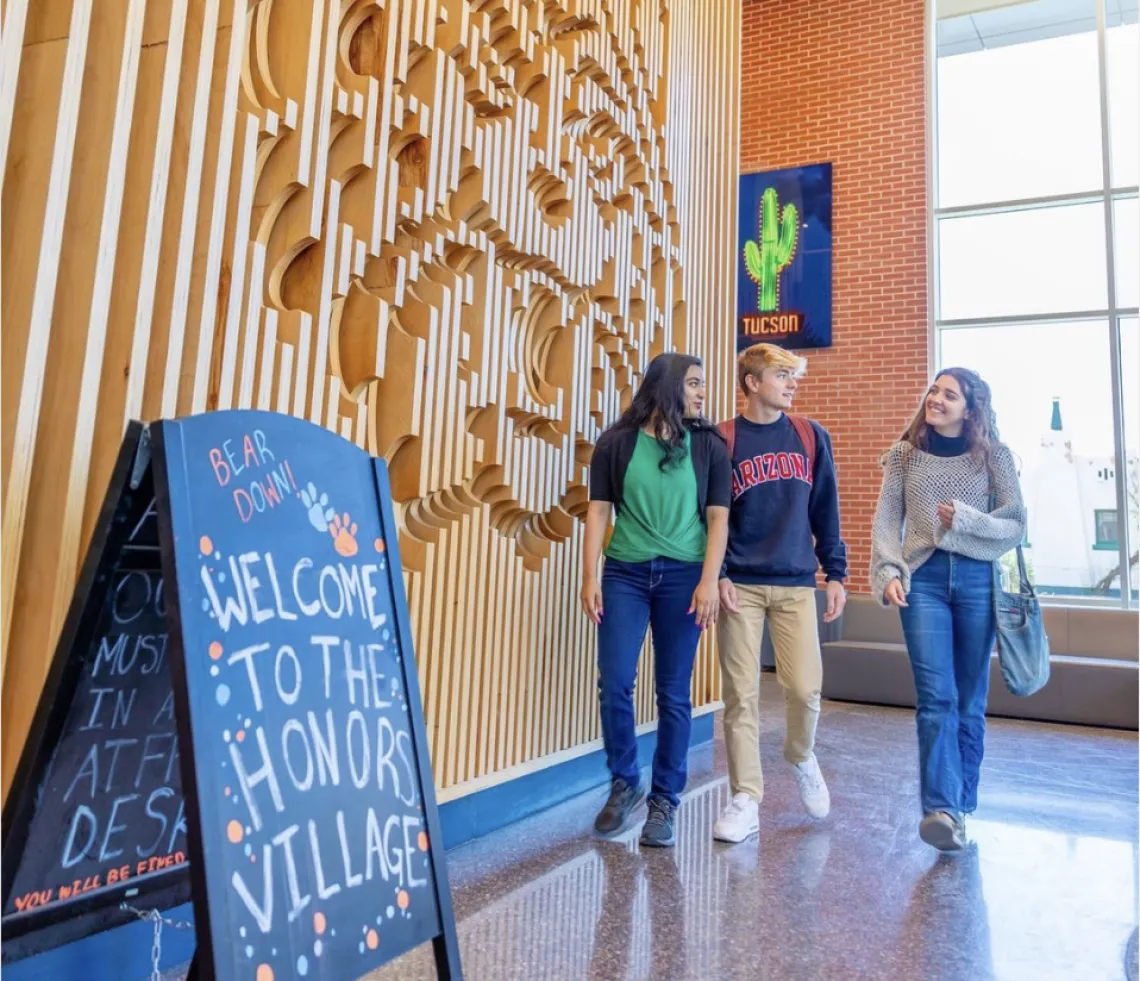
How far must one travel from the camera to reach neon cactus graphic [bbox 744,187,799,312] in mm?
8453

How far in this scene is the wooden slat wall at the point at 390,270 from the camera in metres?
1.80

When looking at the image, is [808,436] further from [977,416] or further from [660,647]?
[660,647]

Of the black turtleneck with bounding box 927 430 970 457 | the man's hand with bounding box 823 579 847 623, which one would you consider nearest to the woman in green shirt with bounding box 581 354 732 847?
the man's hand with bounding box 823 579 847 623

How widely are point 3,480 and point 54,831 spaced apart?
2.06 ft

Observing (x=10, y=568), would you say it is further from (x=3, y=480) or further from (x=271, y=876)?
(x=271, y=876)

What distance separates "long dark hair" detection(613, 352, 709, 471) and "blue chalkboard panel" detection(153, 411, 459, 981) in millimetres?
1437

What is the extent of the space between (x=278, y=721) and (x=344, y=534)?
0.38 meters

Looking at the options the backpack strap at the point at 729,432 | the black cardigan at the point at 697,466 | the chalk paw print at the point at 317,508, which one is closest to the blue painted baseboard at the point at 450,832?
the chalk paw print at the point at 317,508

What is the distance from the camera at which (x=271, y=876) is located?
4.45ft

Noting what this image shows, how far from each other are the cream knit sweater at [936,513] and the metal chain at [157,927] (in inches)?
85.9

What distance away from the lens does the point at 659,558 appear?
3.08 m

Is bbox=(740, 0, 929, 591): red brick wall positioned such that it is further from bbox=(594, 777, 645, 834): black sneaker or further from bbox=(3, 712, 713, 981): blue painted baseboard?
bbox=(594, 777, 645, 834): black sneaker

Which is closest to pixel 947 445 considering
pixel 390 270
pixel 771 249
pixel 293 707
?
pixel 390 270

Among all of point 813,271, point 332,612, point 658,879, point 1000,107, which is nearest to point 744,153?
point 813,271
